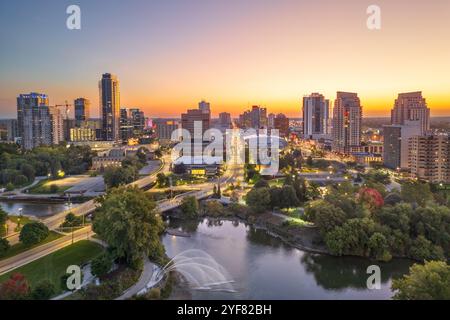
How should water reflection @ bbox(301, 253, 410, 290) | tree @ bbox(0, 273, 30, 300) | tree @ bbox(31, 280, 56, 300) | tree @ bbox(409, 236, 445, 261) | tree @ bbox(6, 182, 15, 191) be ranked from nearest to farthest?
1. tree @ bbox(0, 273, 30, 300)
2. tree @ bbox(31, 280, 56, 300)
3. water reflection @ bbox(301, 253, 410, 290)
4. tree @ bbox(409, 236, 445, 261)
5. tree @ bbox(6, 182, 15, 191)

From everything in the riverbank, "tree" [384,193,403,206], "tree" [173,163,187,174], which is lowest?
the riverbank

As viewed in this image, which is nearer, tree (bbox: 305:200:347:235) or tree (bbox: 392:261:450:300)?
tree (bbox: 392:261:450:300)

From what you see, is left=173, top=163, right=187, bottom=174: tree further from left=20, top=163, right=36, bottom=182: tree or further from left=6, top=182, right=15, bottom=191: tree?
left=6, top=182, right=15, bottom=191: tree

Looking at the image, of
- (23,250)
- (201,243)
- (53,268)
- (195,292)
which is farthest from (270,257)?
(23,250)

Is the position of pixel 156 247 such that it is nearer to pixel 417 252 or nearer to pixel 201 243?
pixel 201 243

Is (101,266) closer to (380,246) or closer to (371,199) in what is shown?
(380,246)

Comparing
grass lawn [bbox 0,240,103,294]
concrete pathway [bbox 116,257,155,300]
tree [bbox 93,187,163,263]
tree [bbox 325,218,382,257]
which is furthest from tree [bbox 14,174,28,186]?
tree [bbox 325,218,382,257]

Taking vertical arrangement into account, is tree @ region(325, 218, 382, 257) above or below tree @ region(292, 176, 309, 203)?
below
